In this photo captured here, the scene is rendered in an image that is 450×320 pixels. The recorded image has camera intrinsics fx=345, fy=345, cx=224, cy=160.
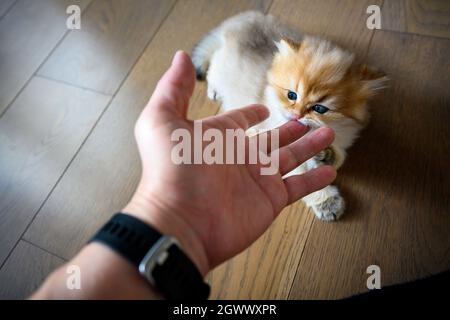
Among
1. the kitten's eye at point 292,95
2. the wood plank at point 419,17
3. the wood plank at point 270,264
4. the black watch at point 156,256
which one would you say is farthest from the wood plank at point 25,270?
the wood plank at point 419,17

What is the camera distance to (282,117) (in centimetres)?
101

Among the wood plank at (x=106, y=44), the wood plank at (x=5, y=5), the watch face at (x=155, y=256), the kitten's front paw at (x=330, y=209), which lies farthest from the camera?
the wood plank at (x=5, y=5)

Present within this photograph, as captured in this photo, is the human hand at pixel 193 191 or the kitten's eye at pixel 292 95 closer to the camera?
the human hand at pixel 193 191

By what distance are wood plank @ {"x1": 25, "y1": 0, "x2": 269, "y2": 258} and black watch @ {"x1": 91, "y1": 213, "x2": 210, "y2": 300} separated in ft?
1.93

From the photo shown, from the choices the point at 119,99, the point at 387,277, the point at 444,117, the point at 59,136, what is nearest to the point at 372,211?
the point at 387,277

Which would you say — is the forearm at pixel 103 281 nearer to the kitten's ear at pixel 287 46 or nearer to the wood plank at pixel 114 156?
the wood plank at pixel 114 156

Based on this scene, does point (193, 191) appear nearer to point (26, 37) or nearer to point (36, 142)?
point (36, 142)

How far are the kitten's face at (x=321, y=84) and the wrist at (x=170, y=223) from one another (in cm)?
48

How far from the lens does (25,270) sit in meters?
1.04

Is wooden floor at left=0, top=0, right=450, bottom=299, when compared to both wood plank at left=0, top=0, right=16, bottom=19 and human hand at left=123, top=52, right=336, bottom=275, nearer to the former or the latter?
wood plank at left=0, top=0, right=16, bottom=19

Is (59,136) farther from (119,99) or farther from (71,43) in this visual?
(71,43)

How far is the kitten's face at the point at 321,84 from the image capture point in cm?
91

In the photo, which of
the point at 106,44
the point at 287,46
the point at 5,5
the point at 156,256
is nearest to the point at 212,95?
the point at 287,46

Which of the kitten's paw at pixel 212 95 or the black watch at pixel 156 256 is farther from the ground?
the kitten's paw at pixel 212 95
